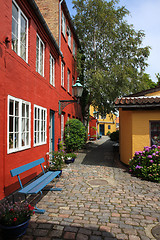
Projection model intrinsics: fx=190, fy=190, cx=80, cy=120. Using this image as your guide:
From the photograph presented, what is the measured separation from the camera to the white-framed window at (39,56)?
7.26 meters

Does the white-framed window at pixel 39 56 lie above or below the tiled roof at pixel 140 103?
above

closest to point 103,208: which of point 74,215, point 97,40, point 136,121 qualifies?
point 74,215

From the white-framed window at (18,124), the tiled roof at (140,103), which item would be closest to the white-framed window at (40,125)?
the white-framed window at (18,124)

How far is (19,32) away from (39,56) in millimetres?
1896

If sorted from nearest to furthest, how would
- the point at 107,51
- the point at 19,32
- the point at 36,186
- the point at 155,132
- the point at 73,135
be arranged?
the point at 36,186 → the point at 19,32 → the point at 155,132 → the point at 73,135 → the point at 107,51

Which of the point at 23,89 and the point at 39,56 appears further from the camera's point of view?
the point at 39,56

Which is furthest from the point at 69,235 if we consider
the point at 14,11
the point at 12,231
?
the point at 14,11

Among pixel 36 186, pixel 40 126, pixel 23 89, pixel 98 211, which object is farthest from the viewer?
pixel 40 126

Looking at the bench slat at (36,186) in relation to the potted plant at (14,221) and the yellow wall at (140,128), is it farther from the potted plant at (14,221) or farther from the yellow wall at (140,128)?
the yellow wall at (140,128)

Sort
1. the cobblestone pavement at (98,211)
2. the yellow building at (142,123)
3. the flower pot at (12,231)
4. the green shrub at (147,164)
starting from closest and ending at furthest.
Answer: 1. the flower pot at (12,231)
2. the cobblestone pavement at (98,211)
3. the green shrub at (147,164)
4. the yellow building at (142,123)

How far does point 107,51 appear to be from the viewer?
16156 millimetres

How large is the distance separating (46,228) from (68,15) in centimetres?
1213

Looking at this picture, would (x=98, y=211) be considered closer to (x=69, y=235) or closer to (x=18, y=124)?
(x=69, y=235)

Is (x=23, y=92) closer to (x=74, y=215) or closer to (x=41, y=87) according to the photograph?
(x=41, y=87)
